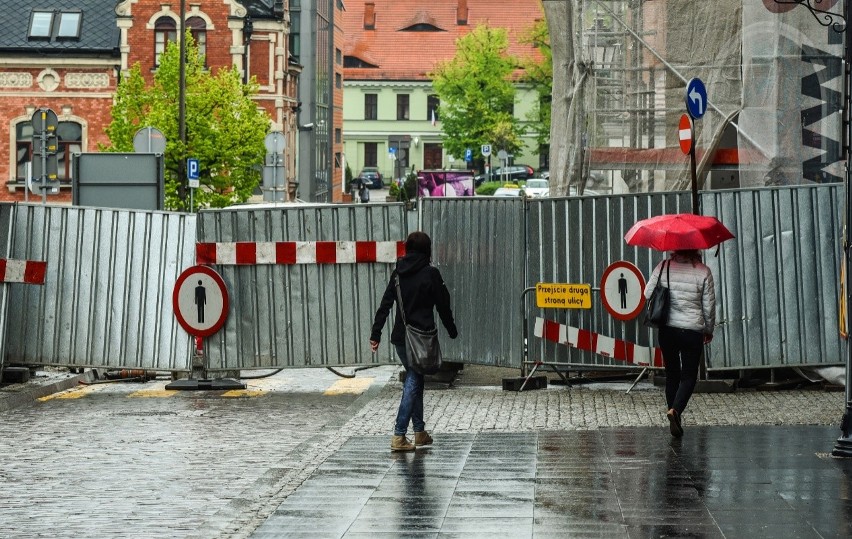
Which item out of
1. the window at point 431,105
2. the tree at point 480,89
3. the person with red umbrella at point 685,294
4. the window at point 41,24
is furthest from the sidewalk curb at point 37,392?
the window at point 431,105

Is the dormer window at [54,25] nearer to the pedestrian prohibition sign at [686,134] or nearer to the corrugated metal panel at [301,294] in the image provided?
the corrugated metal panel at [301,294]

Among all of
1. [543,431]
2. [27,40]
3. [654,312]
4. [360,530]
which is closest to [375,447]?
[543,431]

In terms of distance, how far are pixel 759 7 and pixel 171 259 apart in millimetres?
6998

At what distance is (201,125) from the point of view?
44.4 meters

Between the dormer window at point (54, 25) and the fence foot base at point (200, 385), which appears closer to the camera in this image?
the fence foot base at point (200, 385)

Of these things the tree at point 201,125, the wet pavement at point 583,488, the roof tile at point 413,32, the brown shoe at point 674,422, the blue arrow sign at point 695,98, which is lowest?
the wet pavement at point 583,488

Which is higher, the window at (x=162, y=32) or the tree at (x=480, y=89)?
the tree at (x=480, y=89)

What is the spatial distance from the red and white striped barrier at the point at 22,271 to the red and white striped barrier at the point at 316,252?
1.71 metres

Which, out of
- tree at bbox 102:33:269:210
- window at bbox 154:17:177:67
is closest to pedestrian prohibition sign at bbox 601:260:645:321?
tree at bbox 102:33:269:210

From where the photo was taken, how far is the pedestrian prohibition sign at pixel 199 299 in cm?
1573

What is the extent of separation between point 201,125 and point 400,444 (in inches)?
1361

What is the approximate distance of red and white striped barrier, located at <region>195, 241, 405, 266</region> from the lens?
622 inches

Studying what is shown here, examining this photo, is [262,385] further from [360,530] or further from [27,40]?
[27,40]

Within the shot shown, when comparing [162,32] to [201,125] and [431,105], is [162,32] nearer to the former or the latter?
[201,125]
